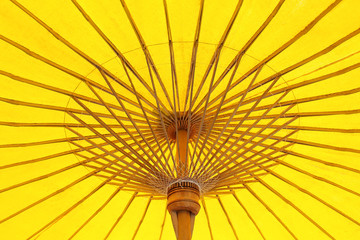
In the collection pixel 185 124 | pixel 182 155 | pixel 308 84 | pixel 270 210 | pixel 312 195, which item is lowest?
pixel 270 210

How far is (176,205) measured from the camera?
3.73 metres

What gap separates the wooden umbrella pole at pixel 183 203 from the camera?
Answer: 365cm

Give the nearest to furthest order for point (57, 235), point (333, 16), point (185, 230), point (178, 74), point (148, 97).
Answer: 1. point (333, 16)
2. point (185, 230)
3. point (178, 74)
4. point (148, 97)
5. point (57, 235)

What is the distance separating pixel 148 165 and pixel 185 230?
2.25ft

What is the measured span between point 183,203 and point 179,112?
35.9 inches

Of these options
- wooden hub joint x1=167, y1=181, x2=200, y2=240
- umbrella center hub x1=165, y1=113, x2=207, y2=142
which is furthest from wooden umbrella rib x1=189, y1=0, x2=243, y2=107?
wooden hub joint x1=167, y1=181, x2=200, y2=240

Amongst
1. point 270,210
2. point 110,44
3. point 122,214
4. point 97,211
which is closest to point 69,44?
point 110,44

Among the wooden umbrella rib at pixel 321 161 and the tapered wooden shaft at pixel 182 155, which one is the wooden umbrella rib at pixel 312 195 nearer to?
the wooden umbrella rib at pixel 321 161

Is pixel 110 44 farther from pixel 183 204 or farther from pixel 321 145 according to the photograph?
pixel 321 145

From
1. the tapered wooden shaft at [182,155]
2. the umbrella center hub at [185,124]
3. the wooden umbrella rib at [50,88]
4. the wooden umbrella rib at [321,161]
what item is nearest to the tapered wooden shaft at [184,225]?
the tapered wooden shaft at [182,155]

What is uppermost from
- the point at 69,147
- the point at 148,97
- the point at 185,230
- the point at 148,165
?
the point at 148,97

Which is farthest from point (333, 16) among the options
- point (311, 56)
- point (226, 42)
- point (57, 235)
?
point (57, 235)

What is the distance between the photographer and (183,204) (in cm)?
370

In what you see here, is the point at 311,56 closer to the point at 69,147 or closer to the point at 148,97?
the point at 148,97
